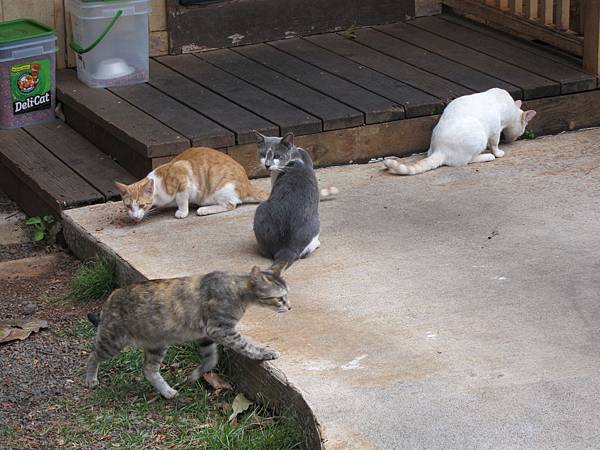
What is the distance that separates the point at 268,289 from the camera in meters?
4.50

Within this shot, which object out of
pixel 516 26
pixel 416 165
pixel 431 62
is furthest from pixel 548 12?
pixel 416 165

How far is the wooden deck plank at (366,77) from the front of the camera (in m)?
6.92

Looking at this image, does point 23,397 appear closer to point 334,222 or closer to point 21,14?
point 334,222

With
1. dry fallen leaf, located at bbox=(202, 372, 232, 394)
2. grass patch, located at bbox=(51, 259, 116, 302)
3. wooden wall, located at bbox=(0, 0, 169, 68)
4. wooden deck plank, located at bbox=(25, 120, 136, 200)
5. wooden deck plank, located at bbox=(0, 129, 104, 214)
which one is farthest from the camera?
wooden wall, located at bbox=(0, 0, 169, 68)

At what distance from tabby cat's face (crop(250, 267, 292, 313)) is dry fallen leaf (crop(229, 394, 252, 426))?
1.28 ft

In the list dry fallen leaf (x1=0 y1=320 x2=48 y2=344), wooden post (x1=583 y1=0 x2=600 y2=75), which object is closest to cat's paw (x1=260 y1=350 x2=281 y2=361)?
dry fallen leaf (x1=0 y1=320 x2=48 y2=344)

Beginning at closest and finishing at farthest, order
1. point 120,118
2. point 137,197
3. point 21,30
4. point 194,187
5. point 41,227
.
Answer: point 137,197 < point 194,187 < point 41,227 < point 120,118 < point 21,30

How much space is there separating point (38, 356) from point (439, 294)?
1.75 m

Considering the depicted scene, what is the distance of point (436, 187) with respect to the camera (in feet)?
21.1

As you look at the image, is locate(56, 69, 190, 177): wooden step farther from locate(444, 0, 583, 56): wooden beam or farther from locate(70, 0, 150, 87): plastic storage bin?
locate(444, 0, 583, 56): wooden beam

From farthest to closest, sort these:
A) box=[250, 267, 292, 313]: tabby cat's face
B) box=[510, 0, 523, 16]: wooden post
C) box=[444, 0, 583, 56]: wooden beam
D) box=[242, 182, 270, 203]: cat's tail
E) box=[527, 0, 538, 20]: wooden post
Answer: box=[510, 0, 523, 16]: wooden post < box=[527, 0, 538, 20]: wooden post < box=[444, 0, 583, 56]: wooden beam < box=[242, 182, 270, 203]: cat's tail < box=[250, 267, 292, 313]: tabby cat's face

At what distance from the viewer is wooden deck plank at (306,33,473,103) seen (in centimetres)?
714

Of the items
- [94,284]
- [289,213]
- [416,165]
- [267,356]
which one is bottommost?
[94,284]

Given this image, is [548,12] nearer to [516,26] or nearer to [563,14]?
[563,14]
